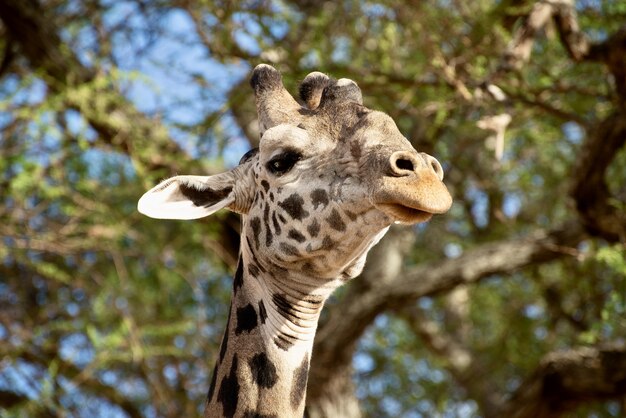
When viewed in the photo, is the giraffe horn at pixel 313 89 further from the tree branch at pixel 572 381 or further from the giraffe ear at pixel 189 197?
the tree branch at pixel 572 381

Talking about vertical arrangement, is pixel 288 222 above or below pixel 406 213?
below

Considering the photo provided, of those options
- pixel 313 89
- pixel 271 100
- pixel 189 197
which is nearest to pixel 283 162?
pixel 271 100

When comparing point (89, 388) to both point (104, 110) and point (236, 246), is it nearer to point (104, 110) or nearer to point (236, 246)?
point (236, 246)

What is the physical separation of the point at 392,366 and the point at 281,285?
10.6 m

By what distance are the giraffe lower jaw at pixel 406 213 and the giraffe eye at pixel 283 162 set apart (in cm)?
62

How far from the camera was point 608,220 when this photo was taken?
8.98m

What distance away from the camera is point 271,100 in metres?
4.72

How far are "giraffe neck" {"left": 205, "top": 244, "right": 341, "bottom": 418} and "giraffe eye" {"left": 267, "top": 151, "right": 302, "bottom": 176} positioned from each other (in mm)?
428

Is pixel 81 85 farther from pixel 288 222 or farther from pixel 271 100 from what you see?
pixel 288 222

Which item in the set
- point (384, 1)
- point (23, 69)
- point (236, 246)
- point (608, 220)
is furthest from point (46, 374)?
point (608, 220)

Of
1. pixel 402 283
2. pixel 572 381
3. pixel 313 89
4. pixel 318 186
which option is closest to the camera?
pixel 318 186

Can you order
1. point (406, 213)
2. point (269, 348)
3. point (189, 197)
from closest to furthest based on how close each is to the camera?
point (406, 213) → point (269, 348) → point (189, 197)

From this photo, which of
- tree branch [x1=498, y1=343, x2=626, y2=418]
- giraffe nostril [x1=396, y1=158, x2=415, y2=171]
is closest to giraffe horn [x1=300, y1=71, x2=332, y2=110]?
giraffe nostril [x1=396, y1=158, x2=415, y2=171]

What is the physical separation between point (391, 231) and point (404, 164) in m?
7.82
